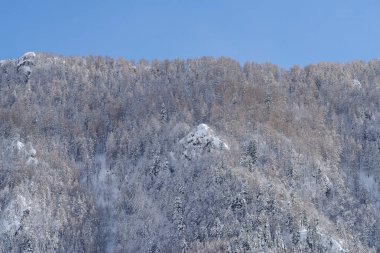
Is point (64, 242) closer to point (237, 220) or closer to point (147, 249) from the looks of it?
point (147, 249)

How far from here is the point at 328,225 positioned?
194 metres

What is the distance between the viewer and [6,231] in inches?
7712

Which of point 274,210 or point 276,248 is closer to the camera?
point 276,248

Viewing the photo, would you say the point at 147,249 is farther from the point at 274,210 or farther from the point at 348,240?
the point at 348,240

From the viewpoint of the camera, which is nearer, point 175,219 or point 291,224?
point 291,224

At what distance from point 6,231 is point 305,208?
85.4 metres

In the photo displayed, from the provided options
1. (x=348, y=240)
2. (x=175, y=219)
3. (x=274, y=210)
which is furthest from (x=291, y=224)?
(x=175, y=219)

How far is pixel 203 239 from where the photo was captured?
187 meters

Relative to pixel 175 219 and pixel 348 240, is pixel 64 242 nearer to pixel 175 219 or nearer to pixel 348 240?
pixel 175 219

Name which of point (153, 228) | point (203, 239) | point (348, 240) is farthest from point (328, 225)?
point (153, 228)

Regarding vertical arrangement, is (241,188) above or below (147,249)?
above

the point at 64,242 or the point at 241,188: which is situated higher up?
the point at 241,188

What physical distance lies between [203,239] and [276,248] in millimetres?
21301

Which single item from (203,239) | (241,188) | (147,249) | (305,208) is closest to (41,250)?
(147,249)
